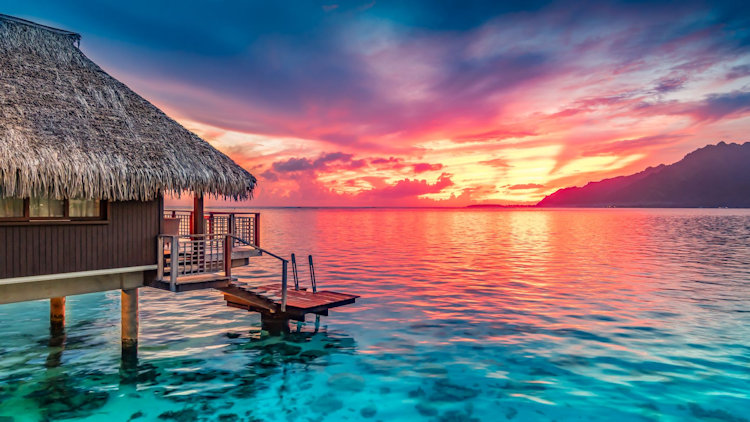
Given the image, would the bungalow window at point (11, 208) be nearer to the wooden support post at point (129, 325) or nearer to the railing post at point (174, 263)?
Result: the railing post at point (174, 263)

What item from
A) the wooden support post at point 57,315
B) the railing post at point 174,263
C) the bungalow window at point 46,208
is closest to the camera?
the bungalow window at point 46,208

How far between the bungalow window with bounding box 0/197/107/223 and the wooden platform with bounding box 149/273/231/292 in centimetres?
216

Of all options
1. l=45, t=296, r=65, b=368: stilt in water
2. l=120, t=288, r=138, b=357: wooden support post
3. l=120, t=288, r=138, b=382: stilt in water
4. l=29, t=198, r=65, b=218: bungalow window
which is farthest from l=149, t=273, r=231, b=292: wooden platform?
l=45, t=296, r=65, b=368: stilt in water

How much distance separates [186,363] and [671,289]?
75.7ft

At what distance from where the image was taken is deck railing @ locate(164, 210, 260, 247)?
47.4ft

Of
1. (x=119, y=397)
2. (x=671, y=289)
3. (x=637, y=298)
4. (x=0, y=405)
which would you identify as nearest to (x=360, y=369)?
(x=119, y=397)

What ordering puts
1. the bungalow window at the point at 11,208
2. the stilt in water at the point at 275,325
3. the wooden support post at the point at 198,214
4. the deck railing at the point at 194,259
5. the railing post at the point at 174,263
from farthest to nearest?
the stilt in water at the point at 275,325
the wooden support post at the point at 198,214
the deck railing at the point at 194,259
the railing post at the point at 174,263
the bungalow window at the point at 11,208

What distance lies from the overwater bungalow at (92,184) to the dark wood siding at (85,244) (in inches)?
0.9

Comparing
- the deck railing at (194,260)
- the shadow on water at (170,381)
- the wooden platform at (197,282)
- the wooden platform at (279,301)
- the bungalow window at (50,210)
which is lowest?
the shadow on water at (170,381)

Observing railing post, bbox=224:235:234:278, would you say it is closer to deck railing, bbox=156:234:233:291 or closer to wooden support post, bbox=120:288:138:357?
deck railing, bbox=156:234:233:291

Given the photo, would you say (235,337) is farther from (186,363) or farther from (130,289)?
(130,289)

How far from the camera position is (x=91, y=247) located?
35.9 ft

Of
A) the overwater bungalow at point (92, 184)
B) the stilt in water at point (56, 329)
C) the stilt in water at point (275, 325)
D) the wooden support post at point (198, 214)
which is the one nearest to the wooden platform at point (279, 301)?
the overwater bungalow at point (92, 184)

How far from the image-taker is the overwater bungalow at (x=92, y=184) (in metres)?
10.0
